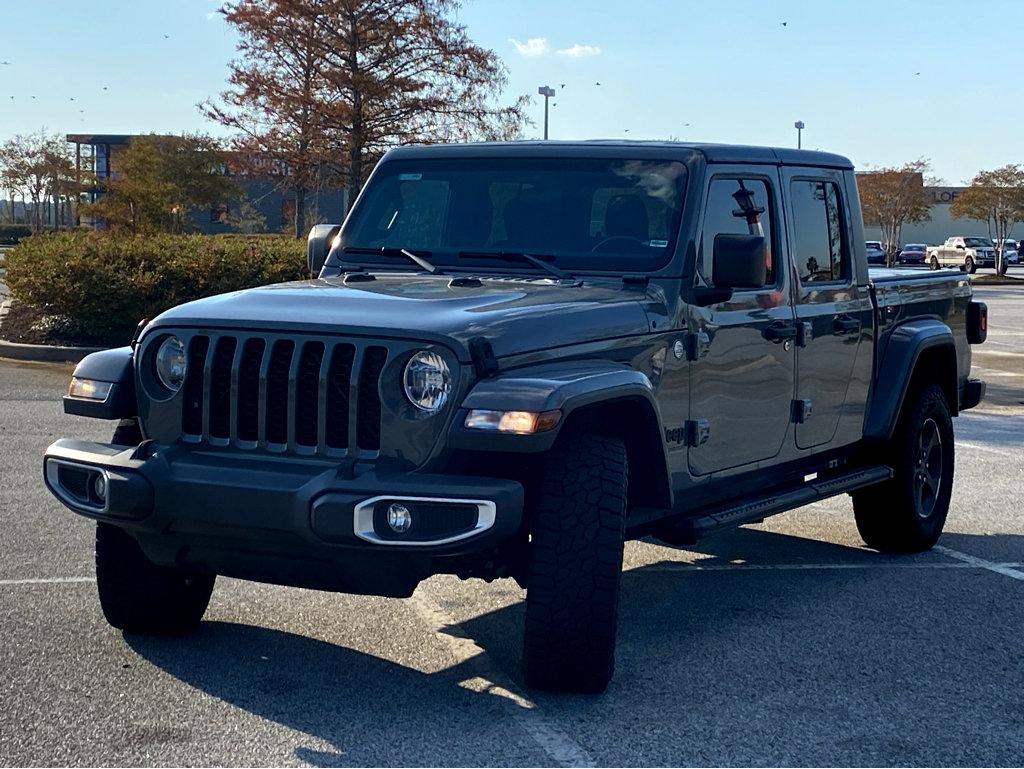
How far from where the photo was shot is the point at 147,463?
16.1 ft

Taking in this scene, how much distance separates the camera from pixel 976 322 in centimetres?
862

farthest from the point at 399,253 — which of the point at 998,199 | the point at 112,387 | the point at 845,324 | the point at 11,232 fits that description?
the point at 11,232

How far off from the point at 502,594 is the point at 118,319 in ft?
38.9

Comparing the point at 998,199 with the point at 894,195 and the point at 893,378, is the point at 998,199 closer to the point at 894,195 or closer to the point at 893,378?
the point at 894,195

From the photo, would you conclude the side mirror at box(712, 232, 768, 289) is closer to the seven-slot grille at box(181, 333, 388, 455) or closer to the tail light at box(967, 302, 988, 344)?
the seven-slot grille at box(181, 333, 388, 455)

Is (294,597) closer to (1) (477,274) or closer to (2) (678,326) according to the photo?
(1) (477,274)

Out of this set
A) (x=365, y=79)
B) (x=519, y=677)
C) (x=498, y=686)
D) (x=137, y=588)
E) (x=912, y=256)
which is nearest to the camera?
(x=498, y=686)

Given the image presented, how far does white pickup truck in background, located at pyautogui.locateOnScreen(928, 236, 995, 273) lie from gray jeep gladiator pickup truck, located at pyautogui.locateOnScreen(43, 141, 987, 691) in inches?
2267

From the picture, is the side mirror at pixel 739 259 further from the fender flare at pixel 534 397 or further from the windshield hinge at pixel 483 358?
the windshield hinge at pixel 483 358

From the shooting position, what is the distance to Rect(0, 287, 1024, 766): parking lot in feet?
14.8

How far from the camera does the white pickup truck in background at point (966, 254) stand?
62656 mm

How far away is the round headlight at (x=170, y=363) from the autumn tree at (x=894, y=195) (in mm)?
64180

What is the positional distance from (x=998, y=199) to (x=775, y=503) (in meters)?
57.0

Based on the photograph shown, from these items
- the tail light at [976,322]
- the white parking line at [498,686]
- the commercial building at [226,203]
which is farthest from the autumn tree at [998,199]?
the white parking line at [498,686]
